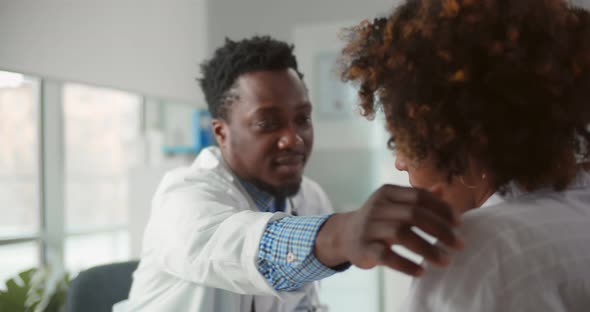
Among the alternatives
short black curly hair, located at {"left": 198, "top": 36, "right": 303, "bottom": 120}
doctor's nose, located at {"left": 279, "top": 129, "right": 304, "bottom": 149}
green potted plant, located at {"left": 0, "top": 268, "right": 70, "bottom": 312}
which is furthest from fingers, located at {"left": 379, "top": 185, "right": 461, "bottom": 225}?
green potted plant, located at {"left": 0, "top": 268, "right": 70, "bottom": 312}

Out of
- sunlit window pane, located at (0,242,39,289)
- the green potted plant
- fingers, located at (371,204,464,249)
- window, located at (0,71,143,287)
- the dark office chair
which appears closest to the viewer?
fingers, located at (371,204,464,249)

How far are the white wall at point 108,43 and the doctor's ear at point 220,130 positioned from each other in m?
0.64

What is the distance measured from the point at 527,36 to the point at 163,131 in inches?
101

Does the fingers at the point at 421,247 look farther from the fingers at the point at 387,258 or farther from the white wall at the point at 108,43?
the white wall at the point at 108,43

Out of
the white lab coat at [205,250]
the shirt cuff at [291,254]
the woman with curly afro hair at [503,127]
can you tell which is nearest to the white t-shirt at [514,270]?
the woman with curly afro hair at [503,127]

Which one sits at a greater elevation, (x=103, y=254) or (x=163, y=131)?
(x=163, y=131)

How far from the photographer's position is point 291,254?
Answer: 2.34 ft

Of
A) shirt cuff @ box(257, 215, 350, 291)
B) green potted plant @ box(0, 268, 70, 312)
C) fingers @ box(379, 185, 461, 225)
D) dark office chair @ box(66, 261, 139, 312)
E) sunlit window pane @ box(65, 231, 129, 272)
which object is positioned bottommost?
sunlit window pane @ box(65, 231, 129, 272)

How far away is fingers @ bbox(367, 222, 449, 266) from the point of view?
53 centimetres

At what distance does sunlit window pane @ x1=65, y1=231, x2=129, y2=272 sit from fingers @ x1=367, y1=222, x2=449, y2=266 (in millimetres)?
3951

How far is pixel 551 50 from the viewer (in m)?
0.60

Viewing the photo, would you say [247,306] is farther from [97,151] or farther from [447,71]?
[97,151]

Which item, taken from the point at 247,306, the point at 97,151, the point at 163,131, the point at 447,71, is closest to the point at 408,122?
the point at 447,71

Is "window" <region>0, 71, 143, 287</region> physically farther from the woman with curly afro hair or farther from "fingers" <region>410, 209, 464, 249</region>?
"fingers" <region>410, 209, 464, 249</region>
